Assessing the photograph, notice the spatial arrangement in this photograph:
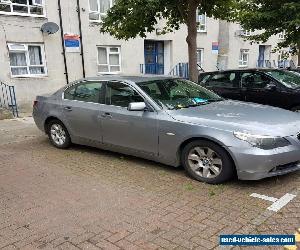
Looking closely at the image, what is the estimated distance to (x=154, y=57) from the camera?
17.8 metres

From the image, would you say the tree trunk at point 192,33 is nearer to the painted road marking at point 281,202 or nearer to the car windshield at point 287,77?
the car windshield at point 287,77

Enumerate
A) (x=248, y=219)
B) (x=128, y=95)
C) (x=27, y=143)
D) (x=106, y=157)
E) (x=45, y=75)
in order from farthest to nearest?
(x=45, y=75) < (x=27, y=143) < (x=106, y=157) < (x=128, y=95) < (x=248, y=219)

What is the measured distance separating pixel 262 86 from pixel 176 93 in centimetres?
389

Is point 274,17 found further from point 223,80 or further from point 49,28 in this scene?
point 49,28

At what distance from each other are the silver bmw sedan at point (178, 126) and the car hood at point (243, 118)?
12 mm

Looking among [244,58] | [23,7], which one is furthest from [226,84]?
[244,58]

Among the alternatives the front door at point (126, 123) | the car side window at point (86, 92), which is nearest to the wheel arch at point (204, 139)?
the front door at point (126, 123)

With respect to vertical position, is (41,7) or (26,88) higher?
(41,7)

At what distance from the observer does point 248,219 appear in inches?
144

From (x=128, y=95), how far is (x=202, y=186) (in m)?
1.93

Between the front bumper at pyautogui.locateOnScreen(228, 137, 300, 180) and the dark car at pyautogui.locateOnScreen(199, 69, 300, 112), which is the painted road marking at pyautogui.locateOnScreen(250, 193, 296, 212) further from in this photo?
the dark car at pyautogui.locateOnScreen(199, 69, 300, 112)

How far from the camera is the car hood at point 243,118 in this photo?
4375 millimetres

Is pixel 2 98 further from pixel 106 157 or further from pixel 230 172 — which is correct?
pixel 230 172

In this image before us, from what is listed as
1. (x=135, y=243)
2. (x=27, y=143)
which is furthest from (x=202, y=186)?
(x=27, y=143)
